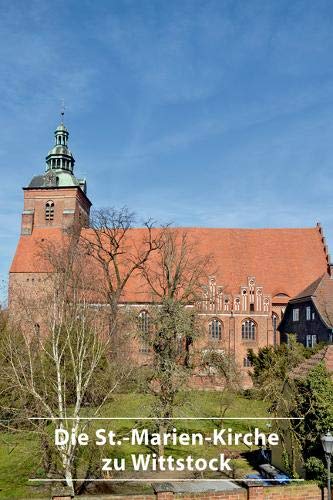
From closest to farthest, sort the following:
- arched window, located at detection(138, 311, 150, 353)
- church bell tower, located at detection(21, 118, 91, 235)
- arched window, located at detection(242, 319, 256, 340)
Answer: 1. arched window, located at detection(138, 311, 150, 353)
2. arched window, located at detection(242, 319, 256, 340)
3. church bell tower, located at detection(21, 118, 91, 235)

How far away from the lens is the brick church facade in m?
41.2

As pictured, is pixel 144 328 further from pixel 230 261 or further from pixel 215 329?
pixel 230 261

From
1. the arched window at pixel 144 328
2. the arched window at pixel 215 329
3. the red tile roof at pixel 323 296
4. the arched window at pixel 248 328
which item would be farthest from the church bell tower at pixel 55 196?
the arched window at pixel 144 328

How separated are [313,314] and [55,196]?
82.4 ft

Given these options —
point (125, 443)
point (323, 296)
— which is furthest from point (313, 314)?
point (125, 443)

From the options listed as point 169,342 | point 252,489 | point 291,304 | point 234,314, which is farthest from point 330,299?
point 252,489

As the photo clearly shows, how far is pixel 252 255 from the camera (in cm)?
4503

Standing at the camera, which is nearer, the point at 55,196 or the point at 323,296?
the point at 323,296

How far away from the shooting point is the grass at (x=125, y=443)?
16531 millimetres

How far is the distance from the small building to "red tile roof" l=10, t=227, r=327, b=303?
2.55 m


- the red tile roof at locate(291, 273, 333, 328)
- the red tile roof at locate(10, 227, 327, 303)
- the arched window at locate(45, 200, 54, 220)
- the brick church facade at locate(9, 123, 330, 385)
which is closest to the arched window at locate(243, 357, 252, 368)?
the brick church facade at locate(9, 123, 330, 385)

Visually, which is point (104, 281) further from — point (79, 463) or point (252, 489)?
point (252, 489)

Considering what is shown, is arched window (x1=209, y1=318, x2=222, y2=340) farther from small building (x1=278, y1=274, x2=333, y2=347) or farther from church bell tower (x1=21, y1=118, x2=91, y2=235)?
church bell tower (x1=21, y1=118, x2=91, y2=235)

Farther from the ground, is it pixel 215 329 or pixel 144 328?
pixel 215 329
